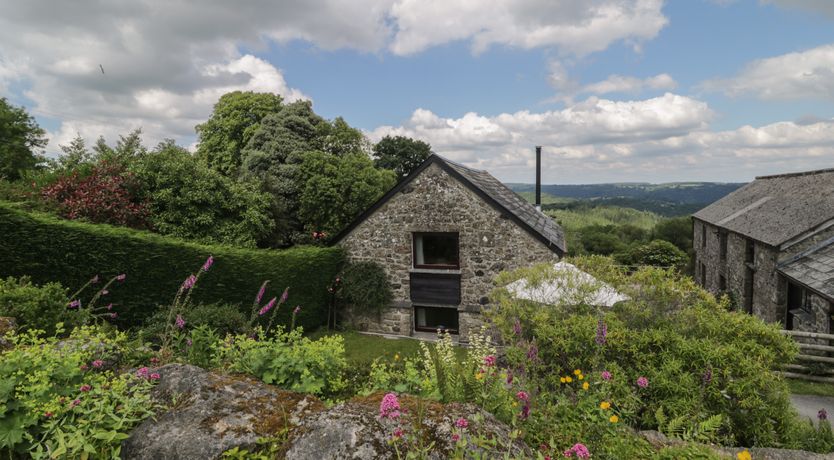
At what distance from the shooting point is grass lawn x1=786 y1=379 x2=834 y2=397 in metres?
9.33

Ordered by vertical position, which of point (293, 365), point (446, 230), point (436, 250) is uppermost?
point (446, 230)

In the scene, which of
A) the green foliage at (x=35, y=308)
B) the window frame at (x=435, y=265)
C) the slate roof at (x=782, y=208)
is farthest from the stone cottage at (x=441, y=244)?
the green foliage at (x=35, y=308)

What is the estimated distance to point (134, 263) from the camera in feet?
30.5

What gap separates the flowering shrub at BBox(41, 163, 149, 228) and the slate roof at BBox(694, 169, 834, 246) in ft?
66.3

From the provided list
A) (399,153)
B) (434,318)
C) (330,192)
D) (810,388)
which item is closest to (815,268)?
(810,388)

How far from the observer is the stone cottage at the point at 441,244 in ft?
42.8

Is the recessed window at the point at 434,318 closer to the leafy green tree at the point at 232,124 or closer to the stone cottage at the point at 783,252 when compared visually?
the stone cottage at the point at 783,252

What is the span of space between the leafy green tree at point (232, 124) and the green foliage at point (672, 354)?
2296cm

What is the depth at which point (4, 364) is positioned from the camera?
8.54 ft

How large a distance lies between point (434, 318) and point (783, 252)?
1173cm

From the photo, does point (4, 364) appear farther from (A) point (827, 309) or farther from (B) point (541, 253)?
(A) point (827, 309)

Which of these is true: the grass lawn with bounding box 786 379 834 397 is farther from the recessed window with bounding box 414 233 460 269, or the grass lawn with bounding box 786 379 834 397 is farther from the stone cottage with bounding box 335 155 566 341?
the recessed window with bounding box 414 233 460 269

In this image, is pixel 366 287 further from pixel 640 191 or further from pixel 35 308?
pixel 640 191

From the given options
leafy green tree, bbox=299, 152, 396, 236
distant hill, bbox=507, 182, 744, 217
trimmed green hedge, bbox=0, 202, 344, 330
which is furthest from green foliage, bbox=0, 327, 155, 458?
distant hill, bbox=507, 182, 744, 217
